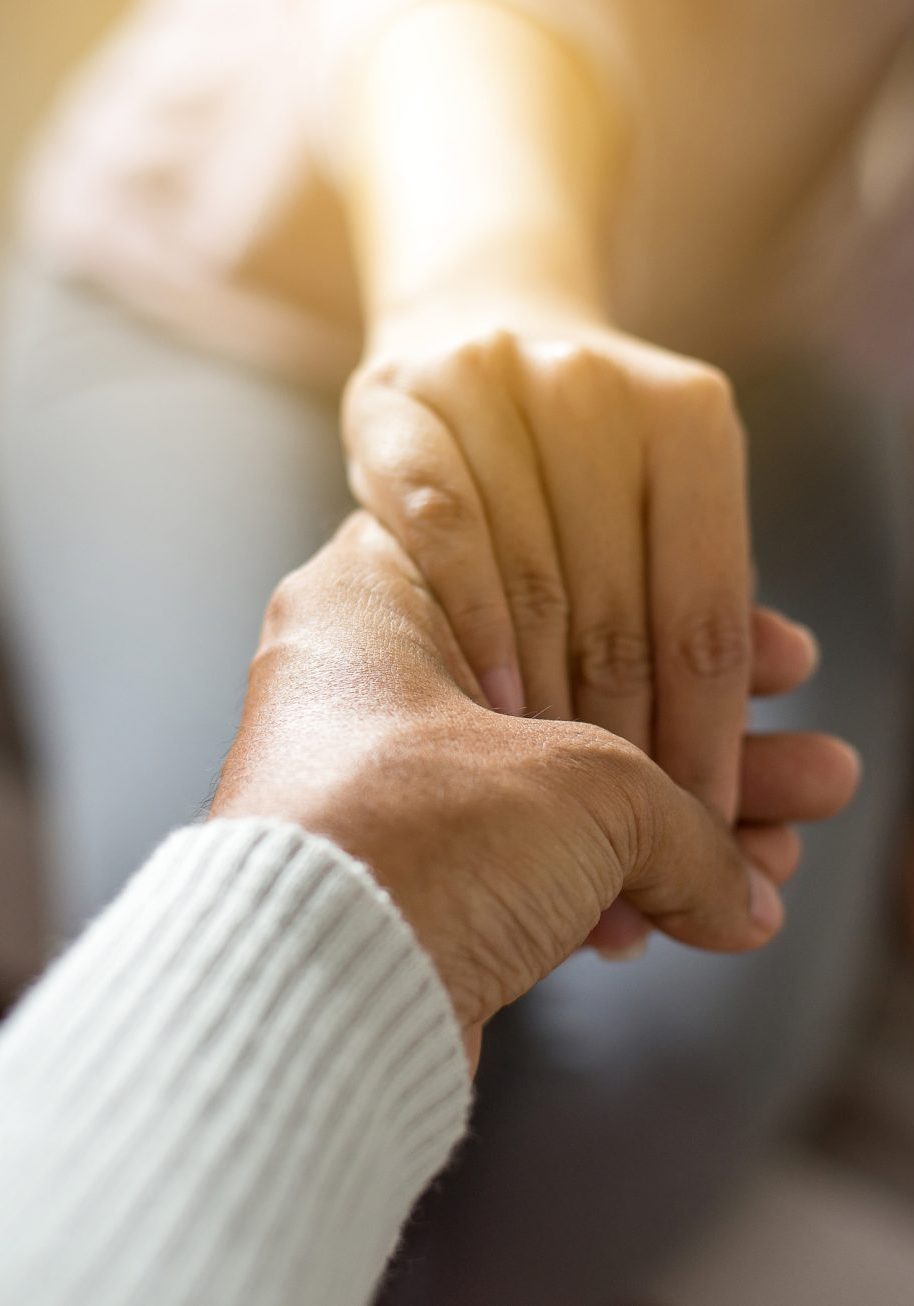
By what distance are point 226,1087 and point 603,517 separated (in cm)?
24

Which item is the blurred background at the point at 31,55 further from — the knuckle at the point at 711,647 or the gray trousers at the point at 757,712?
the knuckle at the point at 711,647

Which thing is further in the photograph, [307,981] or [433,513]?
[433,513]

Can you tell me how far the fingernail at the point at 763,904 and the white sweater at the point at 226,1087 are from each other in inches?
6.6

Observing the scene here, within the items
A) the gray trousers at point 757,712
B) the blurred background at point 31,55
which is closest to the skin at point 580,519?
the gray trousers at point 757,712

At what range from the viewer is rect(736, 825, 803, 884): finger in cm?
41

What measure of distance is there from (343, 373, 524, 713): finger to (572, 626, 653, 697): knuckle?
1.2 inches

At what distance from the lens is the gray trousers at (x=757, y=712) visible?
0.44 meters

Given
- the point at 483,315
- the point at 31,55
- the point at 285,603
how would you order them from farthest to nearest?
the point at 31,55 → the point at 483,315 → the point at 285,603

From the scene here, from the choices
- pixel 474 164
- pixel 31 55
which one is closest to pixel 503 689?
pixel 474 164

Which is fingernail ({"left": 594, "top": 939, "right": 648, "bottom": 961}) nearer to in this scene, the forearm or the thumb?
the thumb

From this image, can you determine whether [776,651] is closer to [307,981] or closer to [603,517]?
A: [603,517]

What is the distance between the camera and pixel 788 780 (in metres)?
0.41

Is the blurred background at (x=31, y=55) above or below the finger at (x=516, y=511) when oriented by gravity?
above

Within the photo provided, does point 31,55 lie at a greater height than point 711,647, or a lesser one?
greater
